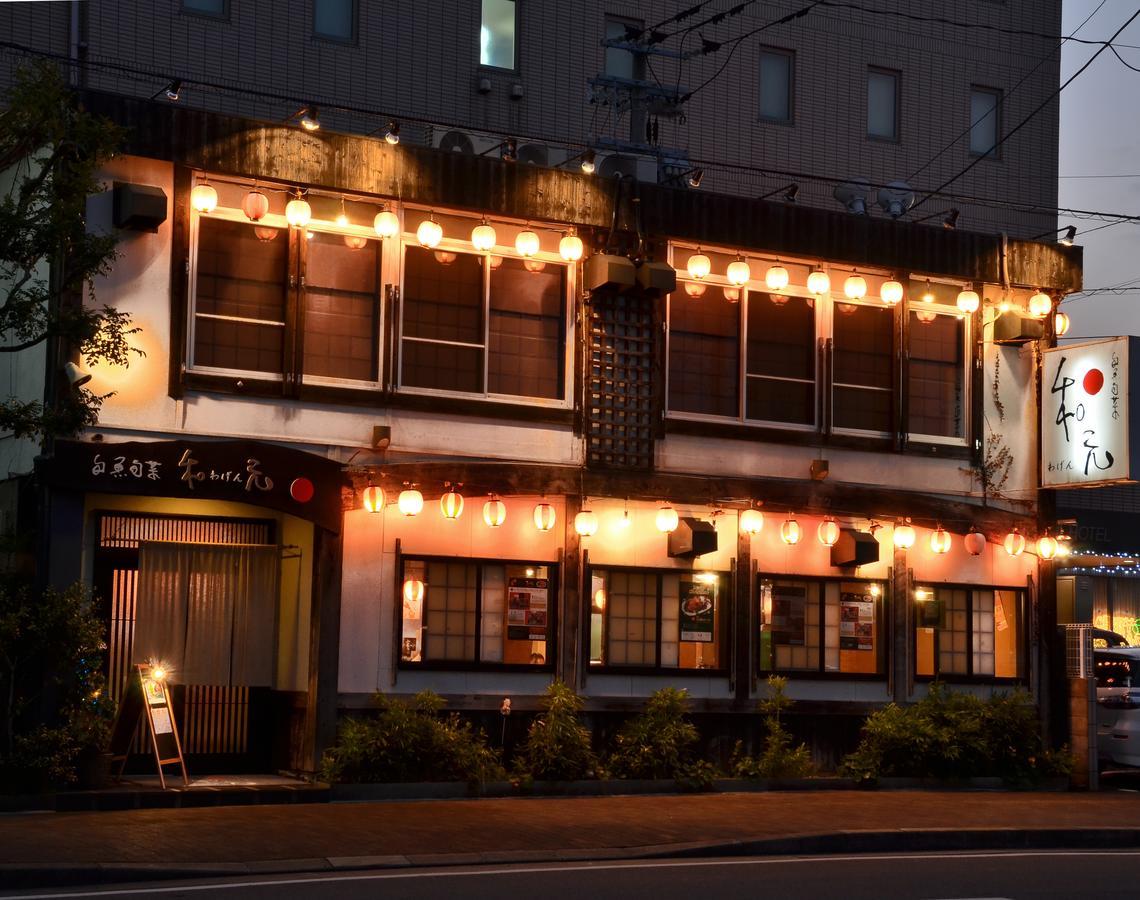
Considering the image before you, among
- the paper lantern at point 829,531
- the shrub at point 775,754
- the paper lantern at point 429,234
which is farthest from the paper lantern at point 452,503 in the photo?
the paper lantern at point 829,531

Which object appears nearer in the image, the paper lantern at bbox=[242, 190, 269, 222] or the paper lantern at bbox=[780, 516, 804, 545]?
the paper lantern at bbox=[242, 190, 269, 222]

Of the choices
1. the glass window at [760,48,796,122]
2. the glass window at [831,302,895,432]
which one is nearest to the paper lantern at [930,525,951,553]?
the glass window at [831,302,895,432]

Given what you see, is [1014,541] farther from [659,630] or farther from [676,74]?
[676,74]

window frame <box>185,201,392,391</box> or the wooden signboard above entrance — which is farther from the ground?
window frame <box>185,201,392,391</box>

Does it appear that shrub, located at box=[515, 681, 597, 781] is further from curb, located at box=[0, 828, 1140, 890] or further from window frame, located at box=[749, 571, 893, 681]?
curb, located at box=[0, 828, 1140, 890]

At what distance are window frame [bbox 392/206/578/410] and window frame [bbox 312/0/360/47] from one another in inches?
305

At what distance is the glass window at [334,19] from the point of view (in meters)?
26.8

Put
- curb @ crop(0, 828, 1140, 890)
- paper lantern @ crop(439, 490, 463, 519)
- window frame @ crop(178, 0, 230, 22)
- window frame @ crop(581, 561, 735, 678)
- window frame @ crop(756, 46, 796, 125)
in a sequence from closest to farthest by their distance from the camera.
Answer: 1. curb @ crop(0, 828, 1140, 890)
2. paper lantern @ crop(439, 490, 463, 519)
3. window frame @ crop(581, 561, 735, 678)
4. window frame @ crop(178, 0, 230, 22)
5. window frame @ crop(756, 46, 796, 125)

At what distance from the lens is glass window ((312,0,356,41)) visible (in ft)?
87.8

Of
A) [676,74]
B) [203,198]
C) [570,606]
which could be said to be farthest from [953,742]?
[676,74]

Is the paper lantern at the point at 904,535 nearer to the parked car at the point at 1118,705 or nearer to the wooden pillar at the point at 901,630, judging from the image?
the wooden pillar at the point at 901,630

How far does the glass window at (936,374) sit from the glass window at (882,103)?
9.08 metres

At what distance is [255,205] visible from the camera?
61.3 feet

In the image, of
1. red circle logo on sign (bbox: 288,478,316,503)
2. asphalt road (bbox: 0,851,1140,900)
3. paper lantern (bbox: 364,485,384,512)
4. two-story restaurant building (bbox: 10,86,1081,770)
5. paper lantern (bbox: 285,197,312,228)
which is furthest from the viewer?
paper lantern (bbox: 285,197,312,228)
